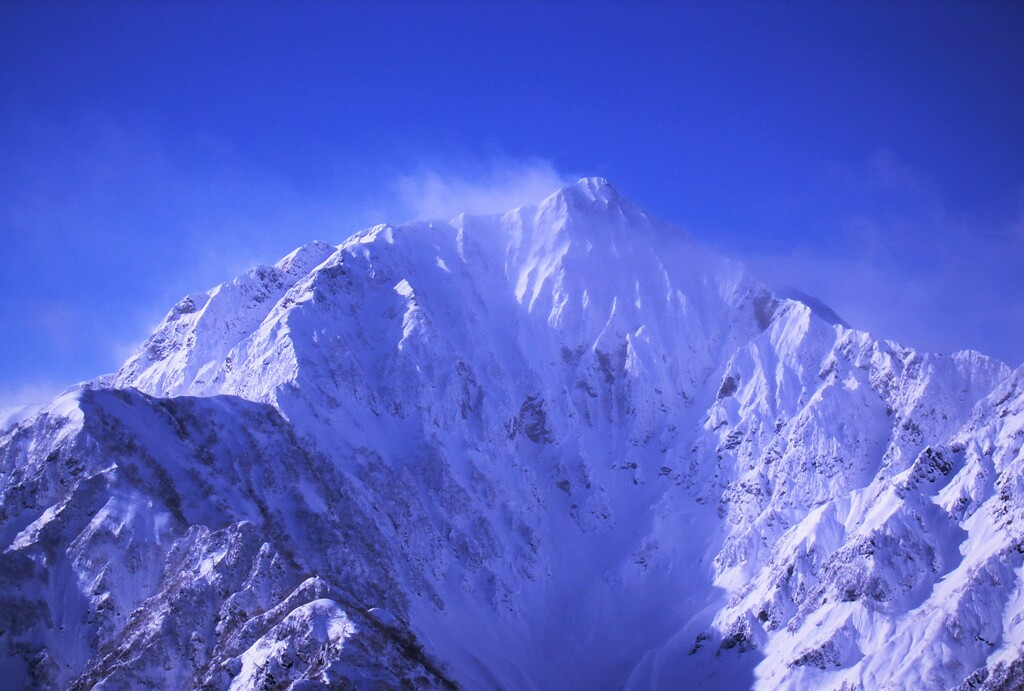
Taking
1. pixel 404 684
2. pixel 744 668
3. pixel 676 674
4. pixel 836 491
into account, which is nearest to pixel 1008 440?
pixel 836 491

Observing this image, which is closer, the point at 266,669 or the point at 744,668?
the point at 266,669

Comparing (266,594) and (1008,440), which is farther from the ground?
(266,594)

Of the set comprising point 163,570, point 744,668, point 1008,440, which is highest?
point 163,570

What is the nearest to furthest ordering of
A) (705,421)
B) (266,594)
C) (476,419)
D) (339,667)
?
(339,667), (266,594), (476,419), (705,421)

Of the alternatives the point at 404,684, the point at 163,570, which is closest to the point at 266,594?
the point at 163,570

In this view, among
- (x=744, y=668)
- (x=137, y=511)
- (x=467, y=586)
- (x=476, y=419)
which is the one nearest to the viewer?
(x=137, y=511)

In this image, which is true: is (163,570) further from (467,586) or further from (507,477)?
(507,477)
